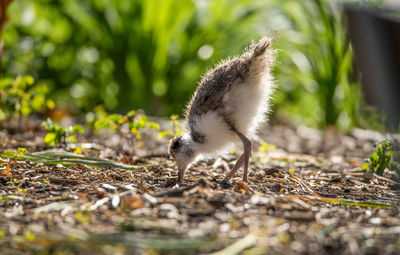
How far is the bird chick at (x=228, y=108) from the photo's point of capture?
11.8ft

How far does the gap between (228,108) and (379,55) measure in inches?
47.5

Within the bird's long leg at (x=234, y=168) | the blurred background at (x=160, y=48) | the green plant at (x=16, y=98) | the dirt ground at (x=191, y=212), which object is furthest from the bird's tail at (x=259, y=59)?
the blurred background at (x=160, y=48)

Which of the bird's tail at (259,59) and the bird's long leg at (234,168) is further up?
the bird's tail at (259,59)

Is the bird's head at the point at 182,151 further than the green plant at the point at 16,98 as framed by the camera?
No

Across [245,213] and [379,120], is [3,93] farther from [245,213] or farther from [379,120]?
[379,120]

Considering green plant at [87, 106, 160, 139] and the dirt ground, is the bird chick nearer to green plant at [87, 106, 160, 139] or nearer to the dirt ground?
the dirt ground

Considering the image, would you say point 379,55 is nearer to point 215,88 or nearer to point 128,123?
point 215,88

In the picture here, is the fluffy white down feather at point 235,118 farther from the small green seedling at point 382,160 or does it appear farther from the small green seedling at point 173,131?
the small green seedling at point 382,160

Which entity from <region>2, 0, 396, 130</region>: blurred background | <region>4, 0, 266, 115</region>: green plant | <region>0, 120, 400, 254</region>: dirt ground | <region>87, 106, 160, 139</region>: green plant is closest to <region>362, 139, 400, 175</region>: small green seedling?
<region>0, 120, 400, 254</region>: dirt ground

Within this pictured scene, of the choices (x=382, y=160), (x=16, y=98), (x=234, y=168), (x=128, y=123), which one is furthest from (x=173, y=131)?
(x=382, y=160)

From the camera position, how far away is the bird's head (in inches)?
150

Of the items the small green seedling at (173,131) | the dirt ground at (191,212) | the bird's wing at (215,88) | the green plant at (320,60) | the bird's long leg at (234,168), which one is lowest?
the dirt ground at (191,212)

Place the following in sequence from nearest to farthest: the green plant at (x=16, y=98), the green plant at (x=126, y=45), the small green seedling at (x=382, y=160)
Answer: the small green seedling at (x=382, y=160), the green plant at (x=16, y=98), the green plant at (x=126, y=45)

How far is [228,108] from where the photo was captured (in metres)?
3.64
